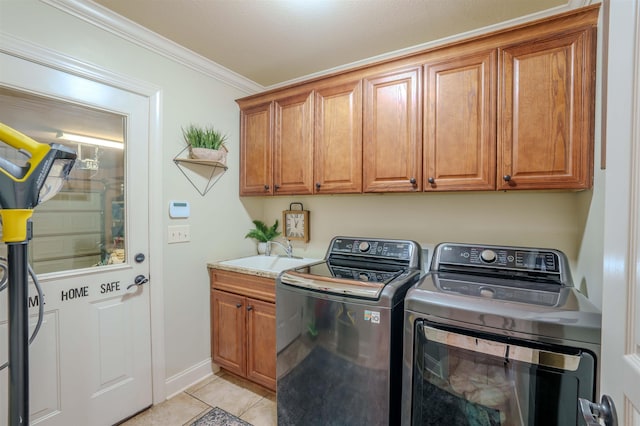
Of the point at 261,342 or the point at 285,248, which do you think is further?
the point at 285,248

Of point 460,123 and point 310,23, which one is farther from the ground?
point 310,23

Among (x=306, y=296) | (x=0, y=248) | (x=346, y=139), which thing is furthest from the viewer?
(x=346, y=139)

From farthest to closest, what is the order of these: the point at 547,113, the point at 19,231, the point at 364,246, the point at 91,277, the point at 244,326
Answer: the point at 244,326
the point at 364,246
the point at 91,277
the point at 547,113
the point at 19,231

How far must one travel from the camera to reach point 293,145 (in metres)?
2.15

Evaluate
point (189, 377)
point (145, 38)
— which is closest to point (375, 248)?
point (189, 377)

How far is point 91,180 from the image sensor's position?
1666 mm

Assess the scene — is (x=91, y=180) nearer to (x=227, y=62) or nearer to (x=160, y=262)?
(x=160, y=262)

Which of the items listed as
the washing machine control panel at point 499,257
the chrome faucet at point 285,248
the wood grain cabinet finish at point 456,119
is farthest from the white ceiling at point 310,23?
the chrome faucet at point 285,248

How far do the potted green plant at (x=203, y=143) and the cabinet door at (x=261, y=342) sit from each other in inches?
42.7

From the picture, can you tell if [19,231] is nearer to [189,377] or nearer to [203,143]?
A: [203,143]

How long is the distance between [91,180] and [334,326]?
1.59m

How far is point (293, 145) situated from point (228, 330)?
4.80ft

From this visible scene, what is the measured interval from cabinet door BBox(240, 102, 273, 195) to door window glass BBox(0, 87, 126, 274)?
0.87 metres

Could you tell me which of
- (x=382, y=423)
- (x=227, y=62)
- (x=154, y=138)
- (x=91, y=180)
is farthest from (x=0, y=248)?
(x=382, y=423)
